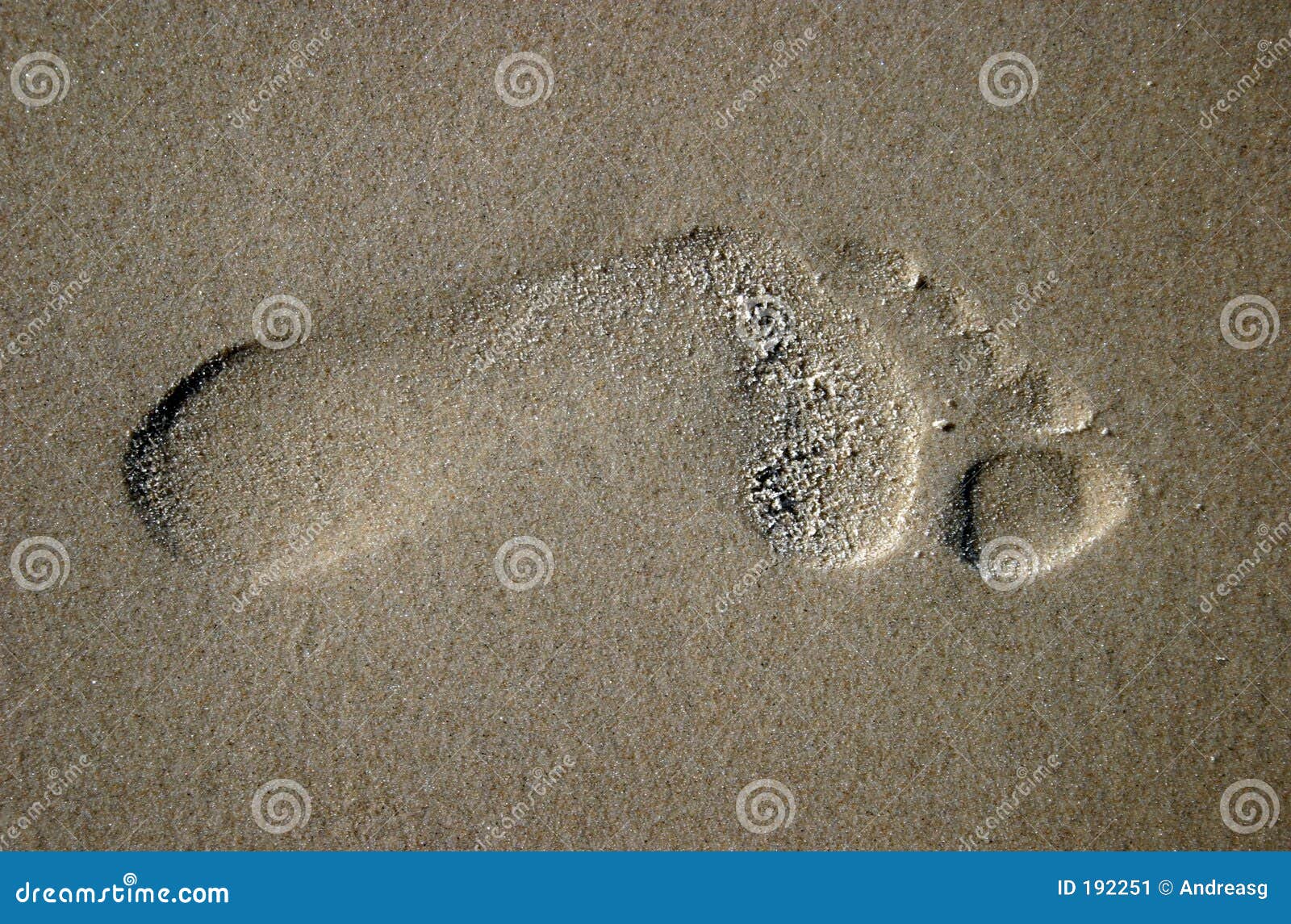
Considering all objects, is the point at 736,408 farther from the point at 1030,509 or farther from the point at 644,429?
the point at 1030,509

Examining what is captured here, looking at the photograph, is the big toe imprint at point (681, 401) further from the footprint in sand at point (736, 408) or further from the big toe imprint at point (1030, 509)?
the big toe imprint at point (1030, 509)

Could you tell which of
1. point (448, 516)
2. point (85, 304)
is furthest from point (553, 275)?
point (85, 304)

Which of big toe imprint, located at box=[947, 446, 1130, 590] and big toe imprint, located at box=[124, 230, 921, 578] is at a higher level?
big toe imprint, located at box=[124, 230, 921, 578]

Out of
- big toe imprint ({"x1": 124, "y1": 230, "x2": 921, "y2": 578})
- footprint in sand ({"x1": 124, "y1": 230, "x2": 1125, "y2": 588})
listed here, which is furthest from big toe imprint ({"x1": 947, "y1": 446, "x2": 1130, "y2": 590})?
big toe imprint ({"x1": 124, "y1": 230, "x2": 921, "y2": 578})

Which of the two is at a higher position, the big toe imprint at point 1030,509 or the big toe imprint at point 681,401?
the big toe imprint at point 681,401

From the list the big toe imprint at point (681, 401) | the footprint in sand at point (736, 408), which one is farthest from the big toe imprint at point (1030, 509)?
the big toe imprint at point (681, 401)

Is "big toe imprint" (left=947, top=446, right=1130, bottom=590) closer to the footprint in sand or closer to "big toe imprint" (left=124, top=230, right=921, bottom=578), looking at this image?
the footprint in sand

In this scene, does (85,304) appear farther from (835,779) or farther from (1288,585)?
(1288,585)
